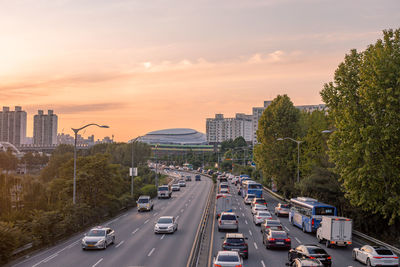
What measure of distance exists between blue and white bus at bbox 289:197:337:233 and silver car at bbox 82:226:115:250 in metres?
17.4

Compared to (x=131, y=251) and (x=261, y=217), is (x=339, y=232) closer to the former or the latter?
(x=261, y=217)

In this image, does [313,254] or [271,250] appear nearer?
[313,254]

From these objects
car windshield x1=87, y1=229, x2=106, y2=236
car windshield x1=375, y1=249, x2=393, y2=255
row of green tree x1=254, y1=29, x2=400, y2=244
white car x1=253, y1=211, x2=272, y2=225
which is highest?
row of green tree x1=254, y1=29, x2=400, y2=244

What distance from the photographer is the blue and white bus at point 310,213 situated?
3541cm

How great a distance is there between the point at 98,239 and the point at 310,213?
18729 mm

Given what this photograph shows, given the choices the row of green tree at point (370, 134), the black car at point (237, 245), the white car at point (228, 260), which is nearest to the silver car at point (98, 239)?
the black car at point (237, 245)

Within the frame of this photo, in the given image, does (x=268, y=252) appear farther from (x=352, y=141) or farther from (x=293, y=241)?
(x=352, y=141)

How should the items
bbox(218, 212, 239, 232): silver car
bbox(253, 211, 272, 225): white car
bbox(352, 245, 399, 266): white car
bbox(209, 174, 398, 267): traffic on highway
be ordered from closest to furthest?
bbox(209, 174, 398, 267): traffic on highway
bbox(352, 245, 399, 266): white car
bbox(218, 212, 239, 232): silver car
bbox(253, 211, 272, 225): white car

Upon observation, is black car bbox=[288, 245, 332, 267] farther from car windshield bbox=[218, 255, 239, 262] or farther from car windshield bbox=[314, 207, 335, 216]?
car windshield bbox=[314, 207, 335, 216]

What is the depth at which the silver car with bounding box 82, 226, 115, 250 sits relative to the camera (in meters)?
27.6

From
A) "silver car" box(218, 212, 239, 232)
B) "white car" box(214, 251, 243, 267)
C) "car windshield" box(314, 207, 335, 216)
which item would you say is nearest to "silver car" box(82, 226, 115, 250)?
"silver car" box(218, 212, 239, 232)

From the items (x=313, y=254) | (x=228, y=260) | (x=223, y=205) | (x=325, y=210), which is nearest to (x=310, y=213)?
(x=325, y=210)

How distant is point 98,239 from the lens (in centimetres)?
2792

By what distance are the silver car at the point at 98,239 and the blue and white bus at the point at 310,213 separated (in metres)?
17.4
